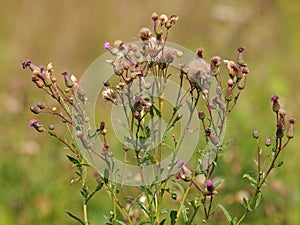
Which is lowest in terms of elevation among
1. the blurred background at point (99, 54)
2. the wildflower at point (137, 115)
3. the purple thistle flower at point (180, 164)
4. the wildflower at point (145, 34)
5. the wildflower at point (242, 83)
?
the purple thistle flower at point (180, 164)

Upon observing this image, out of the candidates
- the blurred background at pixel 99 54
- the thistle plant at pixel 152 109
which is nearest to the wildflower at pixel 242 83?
the thistle plant at pixel 152 109

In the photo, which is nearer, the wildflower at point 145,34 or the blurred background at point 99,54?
the wildflower at point 145,34

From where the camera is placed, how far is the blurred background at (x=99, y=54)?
11.2 feet

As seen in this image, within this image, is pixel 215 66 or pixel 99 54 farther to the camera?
pixel 99 54

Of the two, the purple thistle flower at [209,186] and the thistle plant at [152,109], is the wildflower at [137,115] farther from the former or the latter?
the purple thistle flower at [209,186]

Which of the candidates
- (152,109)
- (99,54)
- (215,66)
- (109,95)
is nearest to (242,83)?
(215,66)

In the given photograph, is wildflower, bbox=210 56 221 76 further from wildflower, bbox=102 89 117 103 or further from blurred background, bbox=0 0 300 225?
blurred background, bbox=0 0 300 225

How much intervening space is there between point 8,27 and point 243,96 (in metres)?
2.86

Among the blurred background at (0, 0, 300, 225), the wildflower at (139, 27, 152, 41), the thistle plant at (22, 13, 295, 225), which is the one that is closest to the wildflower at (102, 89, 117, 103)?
the thistle plant at (22, 13, 295, 225)

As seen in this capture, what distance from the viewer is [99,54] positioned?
6.04 metres

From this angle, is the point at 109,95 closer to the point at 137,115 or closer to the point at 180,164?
the point at 137,115

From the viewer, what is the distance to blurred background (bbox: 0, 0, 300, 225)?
11.2 ft

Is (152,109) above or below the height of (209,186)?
above

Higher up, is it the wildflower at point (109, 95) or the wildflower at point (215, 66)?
the wildflower at point (215, 66)
